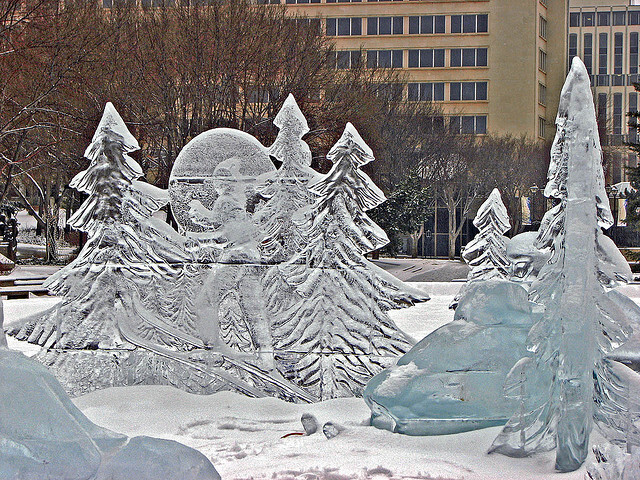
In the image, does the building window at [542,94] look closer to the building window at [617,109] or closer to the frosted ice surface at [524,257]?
the building window at [617,109]

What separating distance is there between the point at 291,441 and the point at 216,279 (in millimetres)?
2612

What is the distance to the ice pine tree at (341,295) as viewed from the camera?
891 centimetres

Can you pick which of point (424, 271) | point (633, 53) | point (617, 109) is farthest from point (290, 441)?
point (633, 53)

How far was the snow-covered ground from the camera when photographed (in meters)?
6.00

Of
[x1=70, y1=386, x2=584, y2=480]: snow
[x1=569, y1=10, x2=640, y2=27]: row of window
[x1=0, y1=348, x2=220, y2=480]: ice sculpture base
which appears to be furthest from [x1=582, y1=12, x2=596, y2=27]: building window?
[x1=0, y1=348, x2=220, y2=480]: ice sculpture base

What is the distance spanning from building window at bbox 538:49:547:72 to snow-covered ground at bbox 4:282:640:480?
63299 millimetres

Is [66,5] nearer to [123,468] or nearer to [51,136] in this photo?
[51,136]

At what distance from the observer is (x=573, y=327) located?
579 centimetres

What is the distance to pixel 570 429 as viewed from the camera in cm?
575

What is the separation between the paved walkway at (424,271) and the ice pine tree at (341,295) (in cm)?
2028

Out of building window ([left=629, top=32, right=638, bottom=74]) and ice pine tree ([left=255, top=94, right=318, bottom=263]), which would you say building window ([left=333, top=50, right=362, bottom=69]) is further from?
building window ([left=629, top=32, right=638, bottom=74])

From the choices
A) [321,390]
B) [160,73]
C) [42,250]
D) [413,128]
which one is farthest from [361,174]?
[42,250]

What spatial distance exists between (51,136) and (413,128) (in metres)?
19.7

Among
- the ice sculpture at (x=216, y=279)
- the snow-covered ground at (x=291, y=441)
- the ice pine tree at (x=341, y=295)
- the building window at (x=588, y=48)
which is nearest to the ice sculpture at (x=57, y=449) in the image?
the snow-covered ground at (x=291, y=441)
